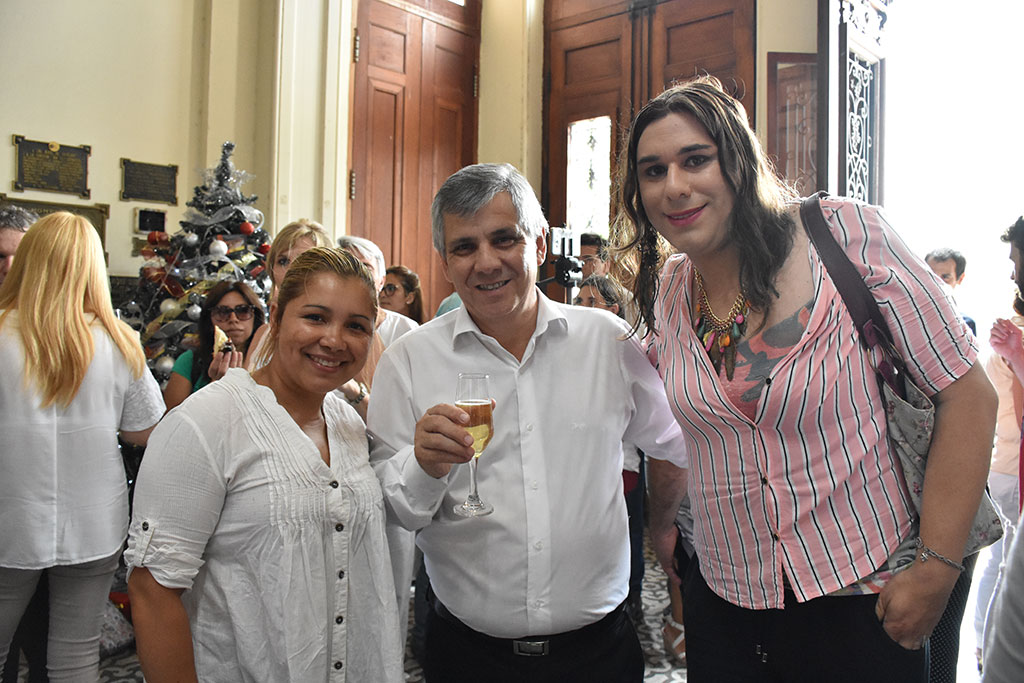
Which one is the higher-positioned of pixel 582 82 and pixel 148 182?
pixel 582 82

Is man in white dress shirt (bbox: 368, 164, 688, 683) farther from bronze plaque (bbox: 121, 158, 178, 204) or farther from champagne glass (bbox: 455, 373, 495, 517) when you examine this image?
bronze plaque (bbox: 121, 158, 178, 204)

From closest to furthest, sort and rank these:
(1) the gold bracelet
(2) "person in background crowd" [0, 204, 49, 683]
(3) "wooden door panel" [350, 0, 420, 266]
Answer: (1) the gold bracelet
(2) "person in background crowd" [0, 204, 49, 683]
(3) "wooden door panel" [350, 0, 420, 266]

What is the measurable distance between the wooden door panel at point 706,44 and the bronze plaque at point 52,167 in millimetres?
4200

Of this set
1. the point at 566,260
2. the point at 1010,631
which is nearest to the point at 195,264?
the point at 566,260

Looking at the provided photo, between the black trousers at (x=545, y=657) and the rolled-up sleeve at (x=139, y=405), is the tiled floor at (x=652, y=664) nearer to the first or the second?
the rolled-up sleeve at (x=139, y=405)

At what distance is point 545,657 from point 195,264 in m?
3.63

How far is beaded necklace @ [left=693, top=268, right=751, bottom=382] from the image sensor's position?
1.39 metres

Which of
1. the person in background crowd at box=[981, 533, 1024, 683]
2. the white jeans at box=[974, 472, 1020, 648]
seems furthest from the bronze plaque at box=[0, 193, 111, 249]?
the person in background crowd at box=[981, 533, 1024, 683]

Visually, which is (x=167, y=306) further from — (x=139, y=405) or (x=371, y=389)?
(x=371, y=389)

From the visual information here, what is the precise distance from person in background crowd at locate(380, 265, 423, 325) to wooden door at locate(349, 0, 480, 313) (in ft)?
6.29

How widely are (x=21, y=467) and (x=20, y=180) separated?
3.25 metres

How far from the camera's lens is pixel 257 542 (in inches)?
52.8

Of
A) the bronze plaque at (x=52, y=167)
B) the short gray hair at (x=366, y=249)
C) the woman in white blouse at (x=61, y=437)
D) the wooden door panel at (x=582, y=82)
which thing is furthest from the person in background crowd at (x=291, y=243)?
the wooden door panel at (x=582, y=82)

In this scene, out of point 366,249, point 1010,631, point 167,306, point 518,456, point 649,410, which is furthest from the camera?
point 167,306
